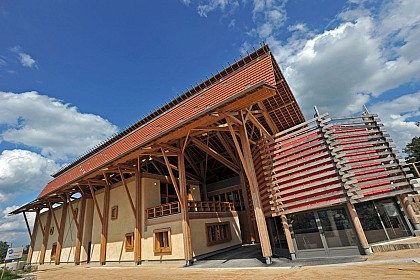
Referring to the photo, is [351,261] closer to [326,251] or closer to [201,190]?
[326,251]

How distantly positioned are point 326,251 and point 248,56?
9.67 m

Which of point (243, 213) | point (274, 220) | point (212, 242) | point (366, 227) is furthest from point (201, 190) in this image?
point (366, 227)

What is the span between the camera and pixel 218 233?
14008 mm

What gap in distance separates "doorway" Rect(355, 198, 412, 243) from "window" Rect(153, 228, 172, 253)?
30.9 feet

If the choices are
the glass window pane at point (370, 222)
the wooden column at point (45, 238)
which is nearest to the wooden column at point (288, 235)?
the glass window pane at point (370, 222)

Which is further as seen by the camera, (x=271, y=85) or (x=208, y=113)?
(x=208, y=113)

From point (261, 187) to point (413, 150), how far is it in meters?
41.2

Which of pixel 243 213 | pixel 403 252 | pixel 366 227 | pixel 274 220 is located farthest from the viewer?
pixel 243 213

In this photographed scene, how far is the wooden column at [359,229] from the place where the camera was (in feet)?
23.7

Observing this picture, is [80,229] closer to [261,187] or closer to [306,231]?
[261,187]

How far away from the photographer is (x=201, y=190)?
62.5 feet

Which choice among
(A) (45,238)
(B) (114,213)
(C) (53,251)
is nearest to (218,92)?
(B) (114,213)

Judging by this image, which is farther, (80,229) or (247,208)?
(80,229)

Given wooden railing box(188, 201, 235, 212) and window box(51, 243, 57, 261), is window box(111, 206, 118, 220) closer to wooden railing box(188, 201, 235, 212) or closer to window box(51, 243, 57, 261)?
→ wooden railing box(188, 201, 235, 212)
